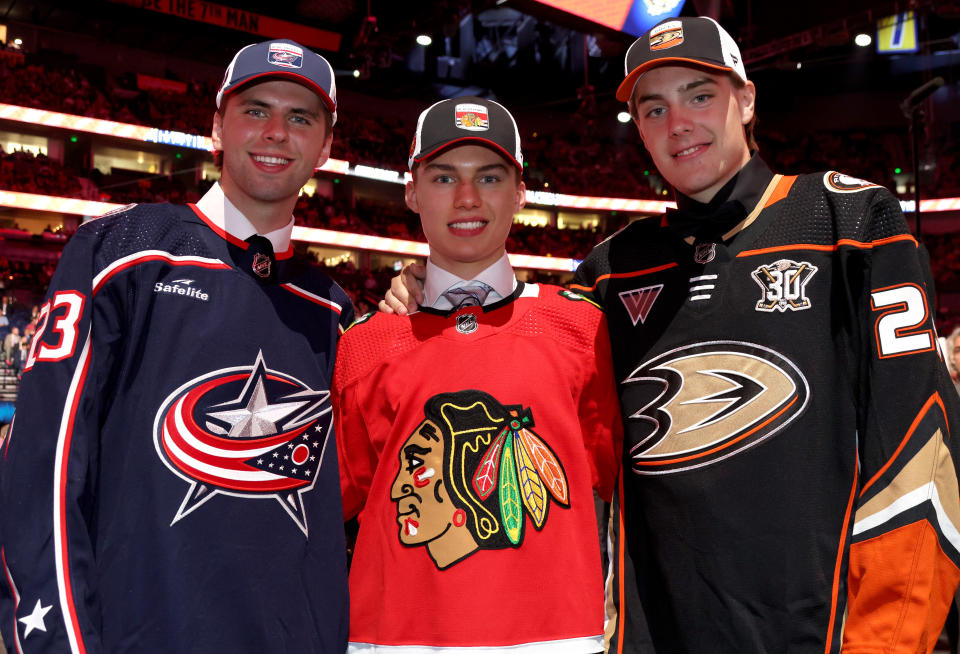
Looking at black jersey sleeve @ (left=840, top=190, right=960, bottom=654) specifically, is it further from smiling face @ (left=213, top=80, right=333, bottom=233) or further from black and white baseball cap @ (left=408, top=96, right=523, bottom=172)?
smiling face @ (left=213, top=80, right=333, bottom=233)

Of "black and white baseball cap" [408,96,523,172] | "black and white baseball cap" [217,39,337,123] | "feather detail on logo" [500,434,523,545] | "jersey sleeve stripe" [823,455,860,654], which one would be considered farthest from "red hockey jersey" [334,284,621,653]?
"black and white baseball cap" [217,39,337,123]

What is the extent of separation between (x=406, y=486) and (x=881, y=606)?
1042 millimetres

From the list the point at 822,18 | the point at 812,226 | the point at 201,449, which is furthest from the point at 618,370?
the point at 822,18

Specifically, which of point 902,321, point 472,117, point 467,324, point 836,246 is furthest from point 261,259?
point 902,321

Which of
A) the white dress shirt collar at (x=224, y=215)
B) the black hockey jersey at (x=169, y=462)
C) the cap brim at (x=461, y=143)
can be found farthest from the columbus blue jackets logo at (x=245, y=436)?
the cap brim at (x=461, y=143)

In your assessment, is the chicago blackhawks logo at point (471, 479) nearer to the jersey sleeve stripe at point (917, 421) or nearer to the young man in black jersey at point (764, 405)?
the young man in black jersey at point (764, 405)

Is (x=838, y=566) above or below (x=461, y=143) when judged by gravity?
below

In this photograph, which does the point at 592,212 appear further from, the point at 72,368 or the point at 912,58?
the point at 72,368

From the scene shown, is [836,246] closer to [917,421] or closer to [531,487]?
[917,421]

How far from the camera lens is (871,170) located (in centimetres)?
2269

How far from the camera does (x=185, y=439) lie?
1858 mm

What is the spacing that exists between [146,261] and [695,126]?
139cm

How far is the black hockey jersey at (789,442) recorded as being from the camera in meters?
1.65

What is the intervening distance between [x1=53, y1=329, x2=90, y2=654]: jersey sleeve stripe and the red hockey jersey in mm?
602
